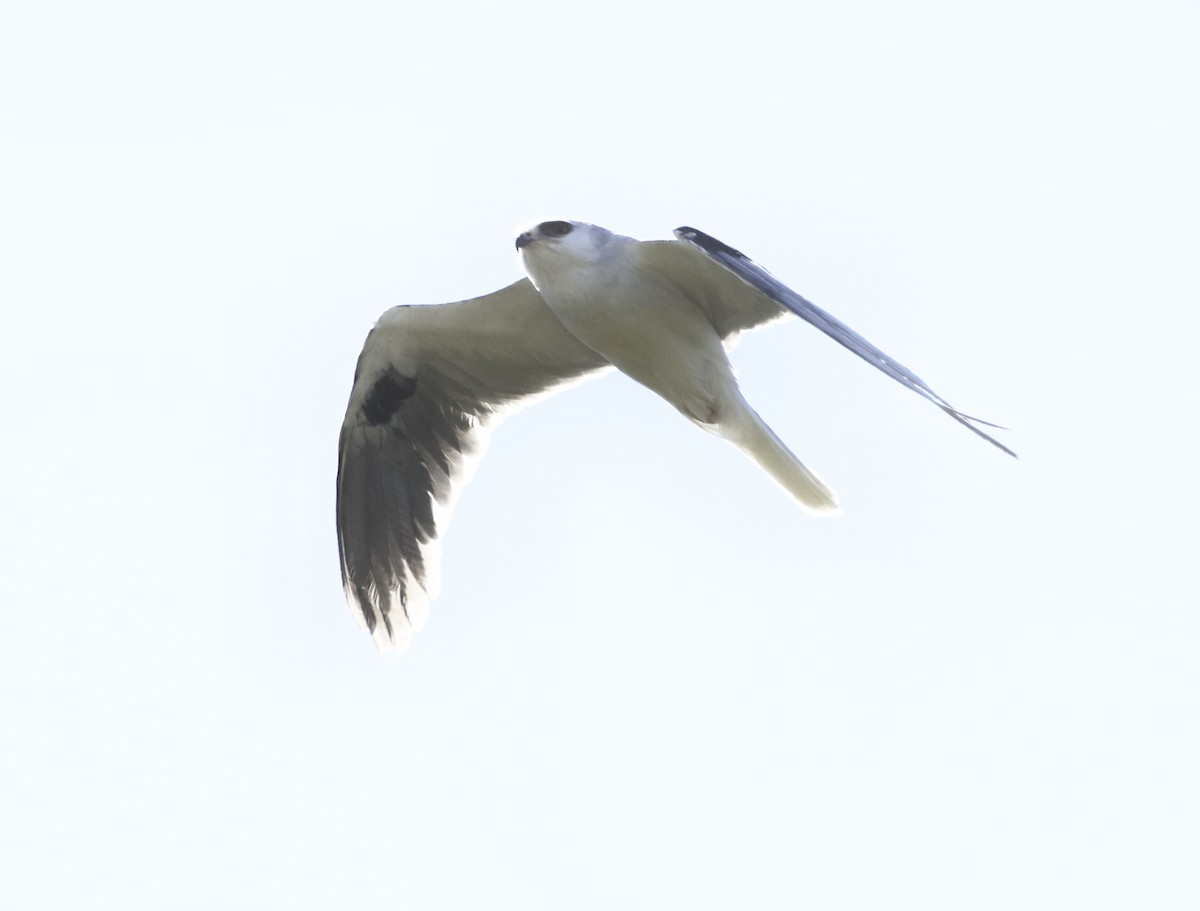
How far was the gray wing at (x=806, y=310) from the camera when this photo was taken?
489 centimetres

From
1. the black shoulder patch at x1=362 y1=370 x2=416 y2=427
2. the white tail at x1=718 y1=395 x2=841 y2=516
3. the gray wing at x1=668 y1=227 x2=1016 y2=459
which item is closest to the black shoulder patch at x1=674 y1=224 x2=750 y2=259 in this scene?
the gray wing at x1=668 y1=227 x2=1016 y2=459

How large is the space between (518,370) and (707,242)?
167 centimetres

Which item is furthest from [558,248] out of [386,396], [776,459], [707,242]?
[386,396]

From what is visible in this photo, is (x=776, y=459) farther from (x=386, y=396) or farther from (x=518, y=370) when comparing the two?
(x=386, y=396)

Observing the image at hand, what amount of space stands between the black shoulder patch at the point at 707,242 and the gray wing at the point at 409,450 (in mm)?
1397

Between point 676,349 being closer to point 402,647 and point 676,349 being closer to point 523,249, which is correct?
point 523,249

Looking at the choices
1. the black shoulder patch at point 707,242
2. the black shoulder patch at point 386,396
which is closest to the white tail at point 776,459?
the black shoulder patch at point 707,242

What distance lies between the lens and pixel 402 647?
7.74 metres

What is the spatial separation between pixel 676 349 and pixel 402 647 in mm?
2167

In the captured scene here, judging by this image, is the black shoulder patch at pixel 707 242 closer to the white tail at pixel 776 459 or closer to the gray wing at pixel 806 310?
the gray wing at pixel 806 310

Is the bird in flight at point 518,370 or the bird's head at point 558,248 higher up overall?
the bird's head at point 558,248

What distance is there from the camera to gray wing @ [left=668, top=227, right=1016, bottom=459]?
16.0 feet

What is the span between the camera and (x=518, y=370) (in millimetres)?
7625

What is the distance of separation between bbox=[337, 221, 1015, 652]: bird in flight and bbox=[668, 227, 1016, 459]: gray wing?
2 centimetres
